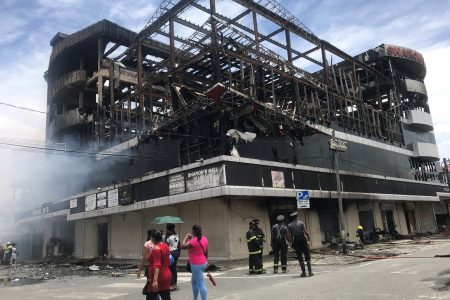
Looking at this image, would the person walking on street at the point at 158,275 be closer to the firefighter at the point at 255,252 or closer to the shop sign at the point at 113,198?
the firefighter at the point at 255,252

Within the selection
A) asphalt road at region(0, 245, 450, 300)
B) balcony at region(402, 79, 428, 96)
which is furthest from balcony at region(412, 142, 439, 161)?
asphalt road at region(0, 245, 450, 300)

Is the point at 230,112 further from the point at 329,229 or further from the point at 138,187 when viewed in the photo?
the point at 329,229

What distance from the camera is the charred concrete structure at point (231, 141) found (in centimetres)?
1870

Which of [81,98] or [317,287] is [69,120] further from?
[317,287]

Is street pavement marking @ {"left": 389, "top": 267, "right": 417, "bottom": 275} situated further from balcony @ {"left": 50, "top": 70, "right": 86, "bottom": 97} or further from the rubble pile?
balcony @ {"left": 50, "top": 70, "right": 86, "bottom": 97}

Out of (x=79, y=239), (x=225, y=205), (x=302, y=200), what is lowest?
(x=79, y=239)

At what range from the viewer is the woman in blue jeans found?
6812 millimetres

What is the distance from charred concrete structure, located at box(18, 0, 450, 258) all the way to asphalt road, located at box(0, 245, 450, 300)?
6638mm

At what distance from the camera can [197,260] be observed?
6996 mm

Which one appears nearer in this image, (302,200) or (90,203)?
(302,200)

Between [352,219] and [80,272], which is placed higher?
[352,219]

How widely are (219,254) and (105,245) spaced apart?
11488mm

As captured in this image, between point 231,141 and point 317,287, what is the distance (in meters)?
11.1

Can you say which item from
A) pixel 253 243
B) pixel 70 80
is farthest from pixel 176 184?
pixel 70 80
